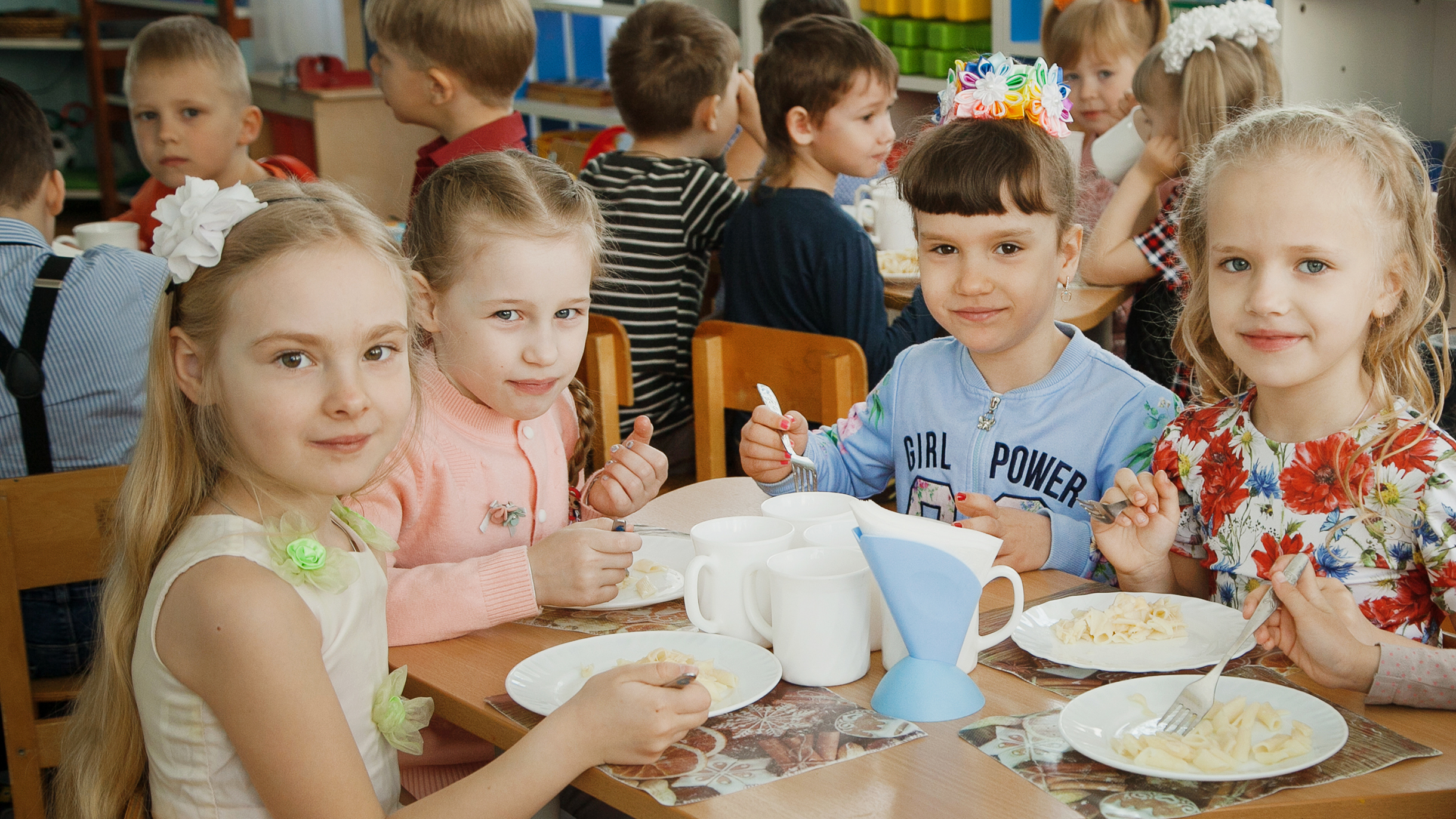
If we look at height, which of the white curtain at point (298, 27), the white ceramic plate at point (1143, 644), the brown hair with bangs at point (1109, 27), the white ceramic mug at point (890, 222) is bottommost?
the white ceramic plate at point (1143, 644)

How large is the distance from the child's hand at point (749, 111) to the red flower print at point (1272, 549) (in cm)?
266

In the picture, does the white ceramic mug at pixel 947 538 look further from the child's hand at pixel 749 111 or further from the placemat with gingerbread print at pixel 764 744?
the child's hand at pixel 749 111

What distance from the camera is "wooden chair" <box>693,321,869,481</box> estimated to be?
1834mm

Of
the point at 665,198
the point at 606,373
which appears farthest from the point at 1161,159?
the point at 606,373

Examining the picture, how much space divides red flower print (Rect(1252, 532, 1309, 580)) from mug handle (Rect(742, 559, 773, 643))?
0.54m

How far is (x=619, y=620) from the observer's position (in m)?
1.22

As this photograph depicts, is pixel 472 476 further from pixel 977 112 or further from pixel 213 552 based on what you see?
pixel 977 112

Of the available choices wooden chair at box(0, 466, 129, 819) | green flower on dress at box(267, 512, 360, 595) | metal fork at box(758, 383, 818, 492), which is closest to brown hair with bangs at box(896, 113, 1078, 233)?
metal fork at box(758, 383, 818, 492)

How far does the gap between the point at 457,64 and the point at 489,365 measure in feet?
5.74

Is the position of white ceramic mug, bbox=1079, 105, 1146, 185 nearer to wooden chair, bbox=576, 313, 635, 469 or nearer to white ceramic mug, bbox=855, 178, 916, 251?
white ceramic mug, bbox=855, 178, 916, 251

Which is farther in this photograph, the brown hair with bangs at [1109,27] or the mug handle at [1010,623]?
the brown hair with bangs at [1109,27]

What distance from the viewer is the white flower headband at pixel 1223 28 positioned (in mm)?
2707

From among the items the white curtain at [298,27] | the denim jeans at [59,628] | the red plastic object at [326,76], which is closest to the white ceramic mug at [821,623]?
the denim jeans at [59,628]

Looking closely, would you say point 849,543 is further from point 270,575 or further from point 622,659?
point 270,575
